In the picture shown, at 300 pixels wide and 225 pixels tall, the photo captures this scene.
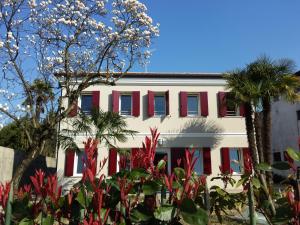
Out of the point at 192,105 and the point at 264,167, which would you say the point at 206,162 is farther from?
the point at 264,167

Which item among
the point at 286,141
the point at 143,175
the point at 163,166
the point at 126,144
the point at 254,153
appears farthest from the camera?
the point at 286,141

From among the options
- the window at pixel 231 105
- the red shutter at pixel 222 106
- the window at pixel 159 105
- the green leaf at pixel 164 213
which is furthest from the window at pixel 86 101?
the green leaf at pixel 164 213

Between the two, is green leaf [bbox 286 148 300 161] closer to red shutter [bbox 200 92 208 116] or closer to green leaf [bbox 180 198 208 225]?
green leaf [bbox 180 198 208 225]

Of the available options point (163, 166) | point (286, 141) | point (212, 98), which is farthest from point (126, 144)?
point (163, 166)

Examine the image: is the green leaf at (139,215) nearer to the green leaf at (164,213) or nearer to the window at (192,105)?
the green leaf at (164,213)

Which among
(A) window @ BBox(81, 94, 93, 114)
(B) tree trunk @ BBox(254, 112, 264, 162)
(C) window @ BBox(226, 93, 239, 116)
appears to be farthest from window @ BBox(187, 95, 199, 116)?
(A) window @ BBox(81, 94, 93, 114)

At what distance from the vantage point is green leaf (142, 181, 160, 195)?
171 centimetres

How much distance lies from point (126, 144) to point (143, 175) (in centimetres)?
1712

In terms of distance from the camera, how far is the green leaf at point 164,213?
161cm

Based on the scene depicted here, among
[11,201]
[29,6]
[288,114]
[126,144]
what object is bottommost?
[11,201]

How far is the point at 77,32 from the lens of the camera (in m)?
14.2

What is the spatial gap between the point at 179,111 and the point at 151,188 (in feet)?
58.5

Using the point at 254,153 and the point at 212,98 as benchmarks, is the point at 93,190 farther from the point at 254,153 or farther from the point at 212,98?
the point at 212,98

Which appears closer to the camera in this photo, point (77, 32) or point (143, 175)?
point (143, 175)
